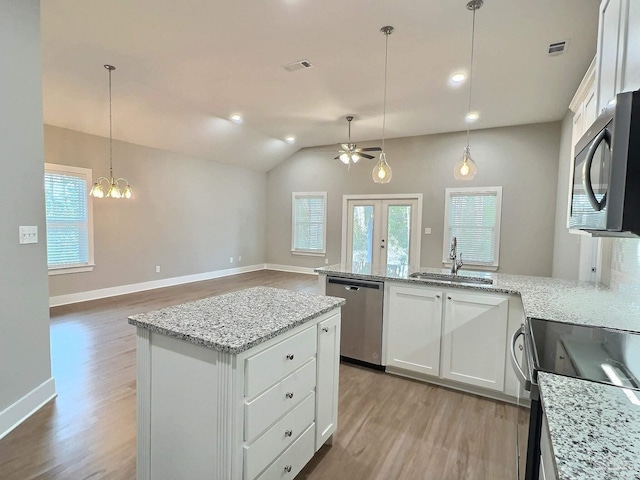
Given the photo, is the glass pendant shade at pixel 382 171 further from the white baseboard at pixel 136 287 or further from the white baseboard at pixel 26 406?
the white baseboard at pixel 136 287

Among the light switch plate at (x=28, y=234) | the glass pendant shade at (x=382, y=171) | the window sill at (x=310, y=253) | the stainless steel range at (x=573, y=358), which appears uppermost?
the glass pendant shade at (x=382, y=171)

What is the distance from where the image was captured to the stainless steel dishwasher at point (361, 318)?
304 cm

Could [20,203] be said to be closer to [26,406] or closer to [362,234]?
[26,406]

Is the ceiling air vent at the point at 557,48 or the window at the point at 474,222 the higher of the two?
the ceiling air vent at the point at 557,48

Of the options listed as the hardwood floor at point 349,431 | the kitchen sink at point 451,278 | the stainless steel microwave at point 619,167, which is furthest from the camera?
the kitchen sink at point 451,278

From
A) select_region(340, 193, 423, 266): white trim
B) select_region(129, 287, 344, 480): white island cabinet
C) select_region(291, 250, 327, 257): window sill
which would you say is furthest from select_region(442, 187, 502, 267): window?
select_region(129, 287, 344, 480): white island cabinet

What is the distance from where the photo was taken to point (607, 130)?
1.03 m

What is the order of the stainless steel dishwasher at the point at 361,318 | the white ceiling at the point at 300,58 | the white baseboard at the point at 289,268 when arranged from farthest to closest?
the white baseboard at the point at 289,268 → the stainless steel dishwasher at the point at 361,318 → the white ceiling at the point at 300,58

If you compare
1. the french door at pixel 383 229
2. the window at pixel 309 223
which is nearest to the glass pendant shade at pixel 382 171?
the french door at pixel 383 229

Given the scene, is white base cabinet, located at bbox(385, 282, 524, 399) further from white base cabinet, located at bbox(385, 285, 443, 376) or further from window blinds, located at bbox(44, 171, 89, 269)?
window blinds, located at bbox(44, 171, 89, 269)

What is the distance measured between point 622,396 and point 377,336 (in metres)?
2.18

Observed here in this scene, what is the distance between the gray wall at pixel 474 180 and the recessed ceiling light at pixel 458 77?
2.52m

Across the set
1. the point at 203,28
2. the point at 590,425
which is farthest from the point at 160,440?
the point at 203,28

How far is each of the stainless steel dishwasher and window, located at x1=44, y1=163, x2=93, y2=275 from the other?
14.4ft
